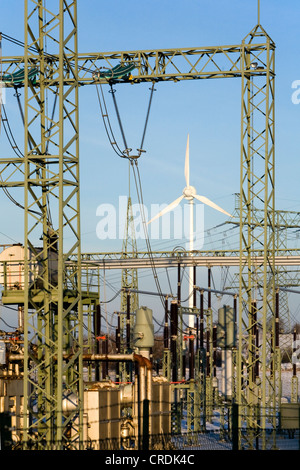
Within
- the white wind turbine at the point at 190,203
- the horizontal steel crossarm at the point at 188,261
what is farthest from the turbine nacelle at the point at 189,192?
the horizontal steel crossarm at the point at 188,261

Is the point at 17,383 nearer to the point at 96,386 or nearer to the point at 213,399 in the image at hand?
the point at 96,386

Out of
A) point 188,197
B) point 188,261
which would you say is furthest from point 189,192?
point 188,261

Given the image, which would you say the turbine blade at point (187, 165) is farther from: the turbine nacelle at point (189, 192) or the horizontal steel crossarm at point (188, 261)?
the horizontal steel crossarm at point (188, 261)

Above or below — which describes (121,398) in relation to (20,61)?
below

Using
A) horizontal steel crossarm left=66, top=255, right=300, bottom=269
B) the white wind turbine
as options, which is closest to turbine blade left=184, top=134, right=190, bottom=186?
the white wind turbine

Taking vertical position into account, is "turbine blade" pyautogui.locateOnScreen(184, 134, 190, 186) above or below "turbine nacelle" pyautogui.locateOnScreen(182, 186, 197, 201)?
above

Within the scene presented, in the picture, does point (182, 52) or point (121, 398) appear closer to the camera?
point (121, 398)

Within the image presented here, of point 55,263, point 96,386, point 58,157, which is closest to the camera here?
point 58,157

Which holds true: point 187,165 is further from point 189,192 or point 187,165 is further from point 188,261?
point 188,261

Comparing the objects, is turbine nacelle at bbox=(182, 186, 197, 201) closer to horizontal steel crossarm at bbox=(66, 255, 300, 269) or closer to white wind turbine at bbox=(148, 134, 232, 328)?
white wind turbine at bbox=(148, 134, 232, 328)
